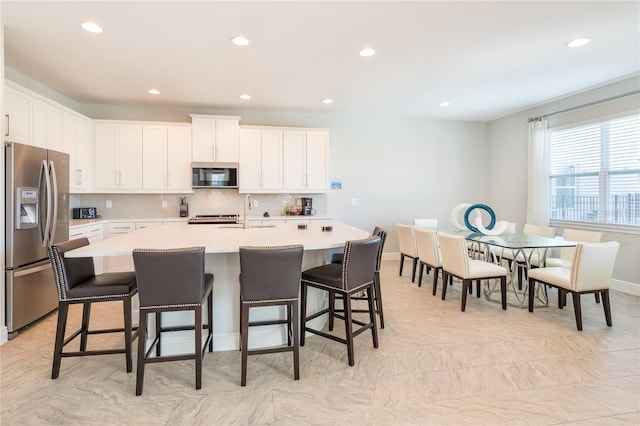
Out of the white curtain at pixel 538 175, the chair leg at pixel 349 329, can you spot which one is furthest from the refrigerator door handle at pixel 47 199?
the white curtain at pixel 538 175

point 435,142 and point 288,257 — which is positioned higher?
point 435,142

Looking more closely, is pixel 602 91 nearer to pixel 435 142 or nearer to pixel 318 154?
pixel 435 142

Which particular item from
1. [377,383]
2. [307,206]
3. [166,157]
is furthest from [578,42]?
[166,157]

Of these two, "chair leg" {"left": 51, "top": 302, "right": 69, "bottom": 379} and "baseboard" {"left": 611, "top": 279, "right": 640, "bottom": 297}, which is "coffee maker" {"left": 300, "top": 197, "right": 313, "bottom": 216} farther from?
"baseboard" {"left": 611, "top": 279, "right": 640, "bottom": 297}

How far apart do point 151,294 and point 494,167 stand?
21.2 ft

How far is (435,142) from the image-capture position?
6.47m

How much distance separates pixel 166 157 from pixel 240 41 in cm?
281

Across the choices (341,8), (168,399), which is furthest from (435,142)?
(168,399)

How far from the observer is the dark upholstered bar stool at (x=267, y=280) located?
2.09m

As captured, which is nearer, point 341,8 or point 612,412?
point 612,412

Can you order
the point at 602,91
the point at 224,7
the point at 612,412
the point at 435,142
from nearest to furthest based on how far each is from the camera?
the point at 612,412, the point at 224,7, the point at 602,91, the point at 435,142

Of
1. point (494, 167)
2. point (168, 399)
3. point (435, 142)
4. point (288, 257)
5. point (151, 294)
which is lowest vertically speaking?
point (168, 399)

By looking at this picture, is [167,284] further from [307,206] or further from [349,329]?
[307,206]

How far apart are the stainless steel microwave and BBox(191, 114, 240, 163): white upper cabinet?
0.12m
